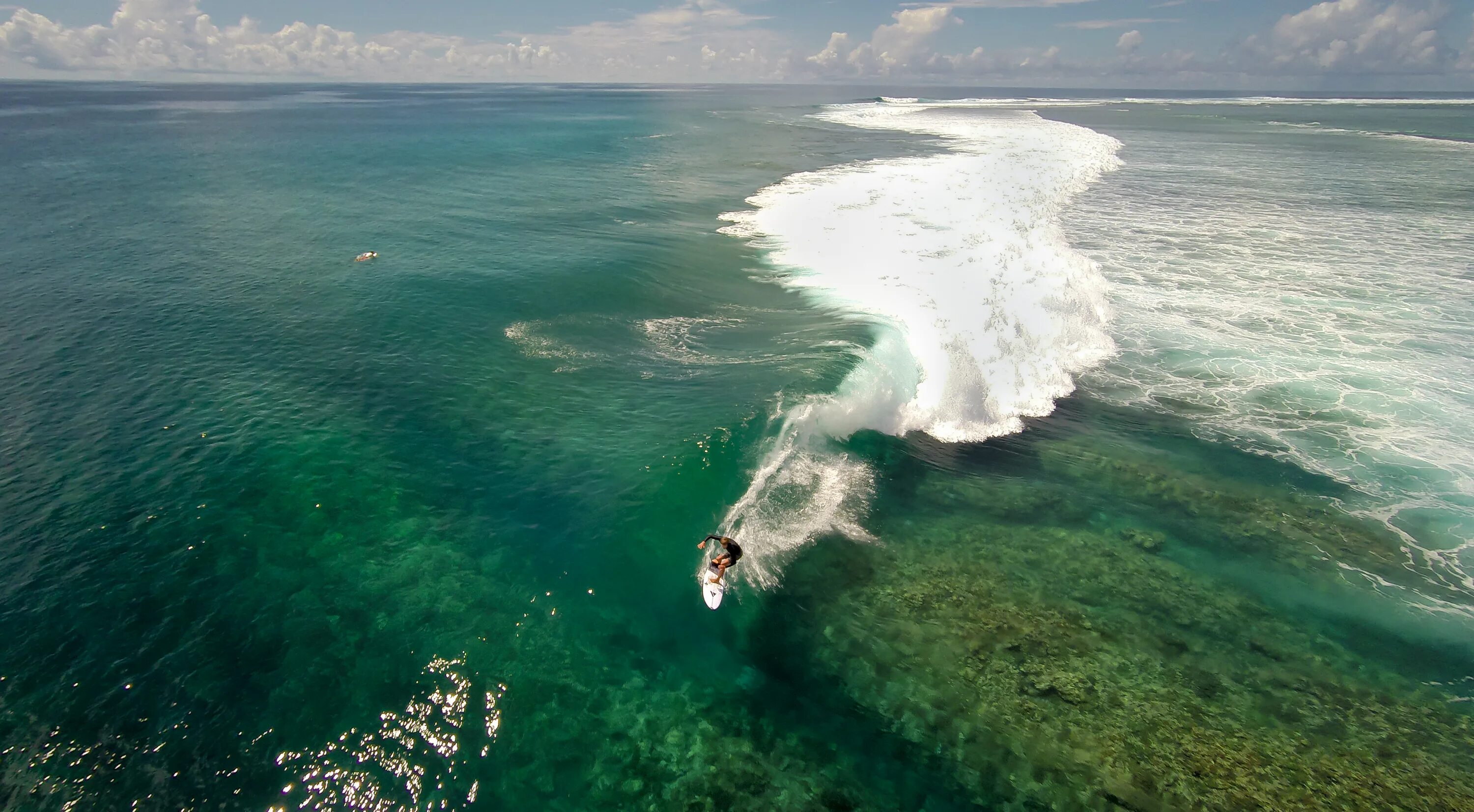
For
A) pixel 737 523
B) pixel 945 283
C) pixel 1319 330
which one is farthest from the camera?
pixel 945 283

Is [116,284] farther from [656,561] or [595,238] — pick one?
[656,561]

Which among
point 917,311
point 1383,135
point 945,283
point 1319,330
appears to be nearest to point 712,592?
point 917,311

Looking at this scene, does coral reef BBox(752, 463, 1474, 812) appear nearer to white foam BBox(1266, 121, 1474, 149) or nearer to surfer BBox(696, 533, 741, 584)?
surfer BBox(696, 533, 741, 584)

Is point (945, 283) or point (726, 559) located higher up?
point (945, 283)

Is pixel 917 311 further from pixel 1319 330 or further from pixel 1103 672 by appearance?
pixel 1103 672

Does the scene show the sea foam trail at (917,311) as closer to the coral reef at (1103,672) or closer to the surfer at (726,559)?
the surfer at (726,559)

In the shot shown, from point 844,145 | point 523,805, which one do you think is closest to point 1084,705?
point 523,805

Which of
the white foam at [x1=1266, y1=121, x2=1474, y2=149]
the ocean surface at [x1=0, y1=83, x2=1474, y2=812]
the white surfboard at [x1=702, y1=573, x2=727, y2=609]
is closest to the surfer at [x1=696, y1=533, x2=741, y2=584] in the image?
the white surfboard at [x1=702, y1=573, x2=727, y2=609]
